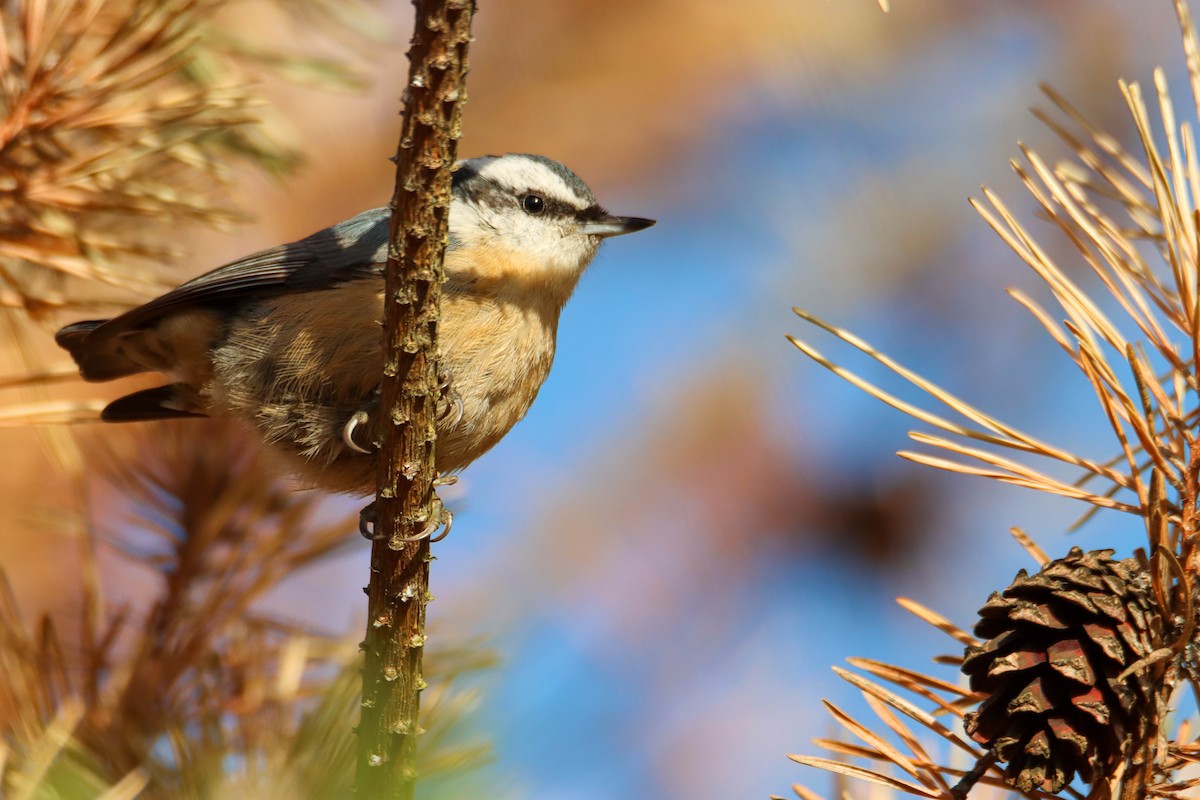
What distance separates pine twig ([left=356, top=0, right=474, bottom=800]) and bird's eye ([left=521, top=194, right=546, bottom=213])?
1.05 m

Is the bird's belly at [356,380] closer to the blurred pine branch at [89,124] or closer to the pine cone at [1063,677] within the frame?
the blurred pine branch at [89,124]

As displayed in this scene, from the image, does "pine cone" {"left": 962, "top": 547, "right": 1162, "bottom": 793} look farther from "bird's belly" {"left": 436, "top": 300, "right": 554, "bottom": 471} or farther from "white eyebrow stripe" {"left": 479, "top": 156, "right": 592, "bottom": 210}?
"white eyebrow stripe" {"left": 479, "top": 156, "right": 592, "bottom": 210}

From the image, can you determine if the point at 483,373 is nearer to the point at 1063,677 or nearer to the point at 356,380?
the point at 356,380

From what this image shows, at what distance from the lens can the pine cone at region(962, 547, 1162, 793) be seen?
1.05 metres

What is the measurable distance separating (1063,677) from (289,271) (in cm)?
178

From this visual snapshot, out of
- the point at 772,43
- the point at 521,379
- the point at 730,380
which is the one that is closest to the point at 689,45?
the point at 772,43

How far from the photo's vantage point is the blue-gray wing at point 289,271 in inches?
89.8

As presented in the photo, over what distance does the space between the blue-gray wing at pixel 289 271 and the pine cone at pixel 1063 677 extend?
1.54 metres

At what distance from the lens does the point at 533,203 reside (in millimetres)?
2492

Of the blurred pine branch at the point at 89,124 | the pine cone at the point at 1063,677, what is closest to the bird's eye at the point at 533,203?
the blurred pine branch at the point at 89,124

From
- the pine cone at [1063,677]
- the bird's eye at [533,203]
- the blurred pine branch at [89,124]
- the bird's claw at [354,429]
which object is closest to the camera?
the pine cone at [1063,677]

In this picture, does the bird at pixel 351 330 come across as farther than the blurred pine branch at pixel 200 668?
Yes

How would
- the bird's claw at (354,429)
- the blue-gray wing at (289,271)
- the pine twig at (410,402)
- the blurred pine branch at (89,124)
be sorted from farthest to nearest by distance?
the blue-gray wing at (289,271) → the bird's claw at (354,429) → the blurred pine branch at (89,124) → the pine twig at (410,402)

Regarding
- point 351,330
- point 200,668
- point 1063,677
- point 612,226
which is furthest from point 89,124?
point 1063,677
